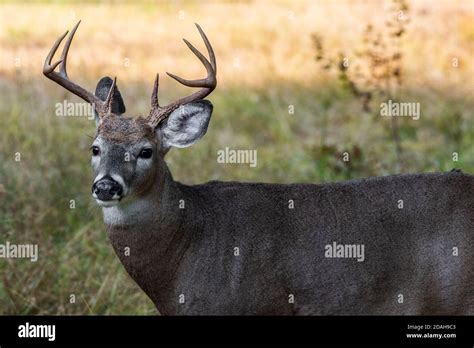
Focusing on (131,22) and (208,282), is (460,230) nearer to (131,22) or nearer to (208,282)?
(208,282)

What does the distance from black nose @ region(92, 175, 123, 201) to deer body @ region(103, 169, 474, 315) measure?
29 centimetres

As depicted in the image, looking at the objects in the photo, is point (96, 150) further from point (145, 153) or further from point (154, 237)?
point (154, 237)

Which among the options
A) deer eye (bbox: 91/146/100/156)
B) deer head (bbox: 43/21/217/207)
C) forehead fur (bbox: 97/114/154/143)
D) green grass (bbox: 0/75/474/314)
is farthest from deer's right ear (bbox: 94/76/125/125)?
green grass (bbox: 0/75/474/314)

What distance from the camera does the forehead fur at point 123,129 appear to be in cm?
674

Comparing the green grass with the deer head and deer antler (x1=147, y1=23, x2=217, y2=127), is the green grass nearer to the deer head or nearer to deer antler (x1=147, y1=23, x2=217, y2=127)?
the deer head

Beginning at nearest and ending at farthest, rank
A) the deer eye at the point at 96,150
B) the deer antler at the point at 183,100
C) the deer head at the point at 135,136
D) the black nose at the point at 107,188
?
the black nose at the point at 107,188, the deer head at the point at 135,136, the deer eye at the point at 96,150, the deer antler at the point at 183,100

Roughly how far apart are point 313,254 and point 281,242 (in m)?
0.18

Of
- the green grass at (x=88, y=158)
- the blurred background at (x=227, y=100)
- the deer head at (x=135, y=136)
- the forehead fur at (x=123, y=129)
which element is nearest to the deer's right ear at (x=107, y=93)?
the deer head at (x=135, y=136)

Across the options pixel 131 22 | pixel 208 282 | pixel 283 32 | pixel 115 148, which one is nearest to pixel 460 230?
pixel 208 282

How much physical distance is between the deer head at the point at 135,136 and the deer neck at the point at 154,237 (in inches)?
4.2

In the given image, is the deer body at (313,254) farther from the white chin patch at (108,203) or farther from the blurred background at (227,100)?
the blurred background at (227,100)

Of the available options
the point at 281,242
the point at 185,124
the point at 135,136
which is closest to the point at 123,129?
the point at 135,136

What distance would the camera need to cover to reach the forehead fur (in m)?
6.74
